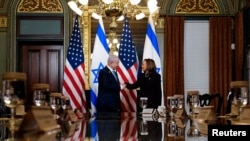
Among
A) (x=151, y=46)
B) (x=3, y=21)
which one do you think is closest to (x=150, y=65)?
Answer: (x=151, y=46)

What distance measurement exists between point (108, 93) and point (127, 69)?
6.81 ft

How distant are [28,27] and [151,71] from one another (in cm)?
487

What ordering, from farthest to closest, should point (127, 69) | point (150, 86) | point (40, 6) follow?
point (40, 6) < point (127, 69) < point (150, 86)

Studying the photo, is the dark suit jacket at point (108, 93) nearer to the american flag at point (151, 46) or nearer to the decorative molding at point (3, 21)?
the american flag at point (151, 46)

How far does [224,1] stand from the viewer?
38.3 ft

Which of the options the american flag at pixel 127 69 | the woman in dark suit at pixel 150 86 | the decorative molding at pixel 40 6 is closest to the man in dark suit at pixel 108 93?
the woman in dark suit at pixel 150 86

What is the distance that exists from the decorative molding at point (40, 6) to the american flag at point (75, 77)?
6.75 feet

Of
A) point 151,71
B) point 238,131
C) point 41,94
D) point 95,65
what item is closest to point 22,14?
point 95,65

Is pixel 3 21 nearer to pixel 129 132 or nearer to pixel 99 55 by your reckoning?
pixel 99 55

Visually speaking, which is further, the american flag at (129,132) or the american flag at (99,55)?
the american flag at (99,55)

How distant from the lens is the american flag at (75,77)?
340 inches

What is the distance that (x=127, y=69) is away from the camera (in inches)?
371

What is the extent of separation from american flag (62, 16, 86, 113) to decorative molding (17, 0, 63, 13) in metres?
2.06

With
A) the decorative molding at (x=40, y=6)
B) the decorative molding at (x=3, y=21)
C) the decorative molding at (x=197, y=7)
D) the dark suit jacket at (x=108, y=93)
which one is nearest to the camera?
the dark suit jacket at (x=108, y=93)
